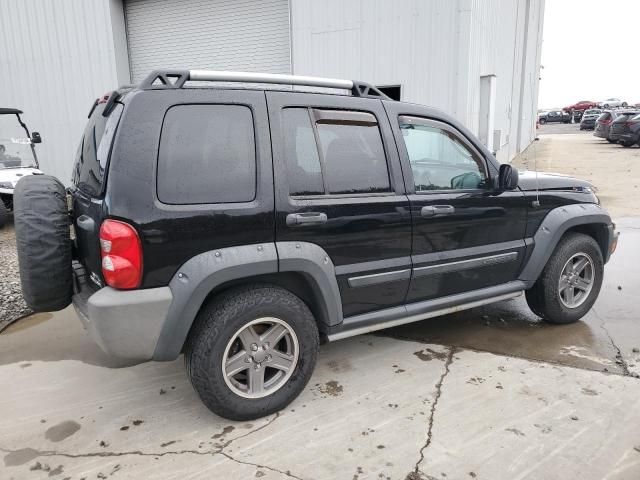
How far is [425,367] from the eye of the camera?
141 inches

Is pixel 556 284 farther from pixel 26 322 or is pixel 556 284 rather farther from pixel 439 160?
pixel 26 322

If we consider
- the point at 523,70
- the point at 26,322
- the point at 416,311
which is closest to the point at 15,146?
the point at 26,322

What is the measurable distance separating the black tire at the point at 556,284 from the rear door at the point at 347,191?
146 centimetres

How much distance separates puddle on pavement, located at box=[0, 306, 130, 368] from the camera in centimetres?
380

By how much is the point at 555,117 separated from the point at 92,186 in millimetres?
56620

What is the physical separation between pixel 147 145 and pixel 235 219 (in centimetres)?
59

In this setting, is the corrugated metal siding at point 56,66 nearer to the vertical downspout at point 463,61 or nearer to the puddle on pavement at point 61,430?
the vertical downspout at point 463,61

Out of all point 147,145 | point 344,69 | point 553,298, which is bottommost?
point 553,298

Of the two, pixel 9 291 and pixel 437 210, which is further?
pixel 9 291

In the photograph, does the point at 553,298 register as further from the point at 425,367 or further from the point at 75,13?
the point at 75,13

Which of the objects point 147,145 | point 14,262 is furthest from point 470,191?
point 14,262

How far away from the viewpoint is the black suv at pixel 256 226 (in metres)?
2.56

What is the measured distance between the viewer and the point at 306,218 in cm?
289

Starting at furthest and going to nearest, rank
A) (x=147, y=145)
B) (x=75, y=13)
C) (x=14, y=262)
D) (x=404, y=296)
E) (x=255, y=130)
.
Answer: (x=75, y=13) < (x=14, y=262) < (x=404, y=296) < (x=255, y=130) < (x=147, y=145)
